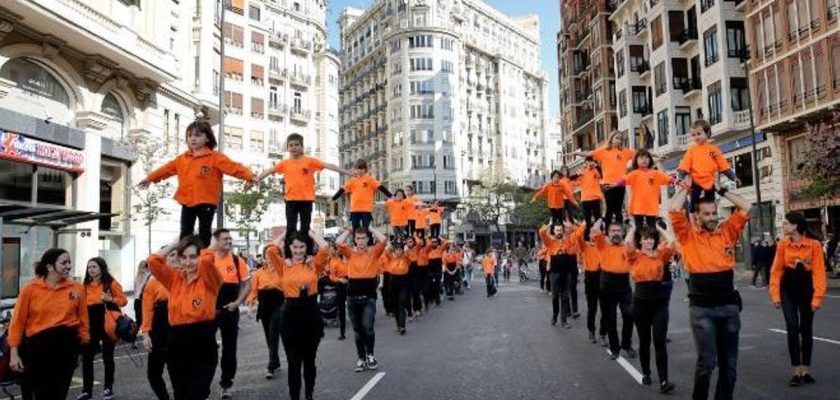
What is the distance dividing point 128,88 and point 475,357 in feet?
68.9

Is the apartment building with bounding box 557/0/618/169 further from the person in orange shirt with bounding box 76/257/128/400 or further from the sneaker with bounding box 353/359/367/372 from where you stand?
the person in orange shirt with bounding box 76/257/128/400

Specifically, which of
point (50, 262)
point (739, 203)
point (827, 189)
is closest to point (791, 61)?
point (827, 189)

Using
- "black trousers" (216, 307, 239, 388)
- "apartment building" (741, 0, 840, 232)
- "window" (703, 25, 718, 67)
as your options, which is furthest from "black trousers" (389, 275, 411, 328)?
"window" (703, 25, 718, 67)

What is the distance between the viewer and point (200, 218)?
26.9ft

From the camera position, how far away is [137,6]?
27797 millimetres

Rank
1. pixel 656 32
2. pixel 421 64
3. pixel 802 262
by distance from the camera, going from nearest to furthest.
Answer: pixel 802 262, pixel 656 32, pixel 421 64

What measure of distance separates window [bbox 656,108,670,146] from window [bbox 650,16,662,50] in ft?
15.3

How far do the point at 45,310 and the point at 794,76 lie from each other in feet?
116

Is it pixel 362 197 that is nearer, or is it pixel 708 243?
pixel 708 243

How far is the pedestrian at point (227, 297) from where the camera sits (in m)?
9.37

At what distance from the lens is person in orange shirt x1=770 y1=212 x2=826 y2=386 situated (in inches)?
353

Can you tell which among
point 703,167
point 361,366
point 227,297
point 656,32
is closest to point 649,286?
point 703,167

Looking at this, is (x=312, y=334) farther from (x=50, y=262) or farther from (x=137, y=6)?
(x=137, y=6)

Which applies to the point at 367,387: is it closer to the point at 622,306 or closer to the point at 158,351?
the point at 158,351
